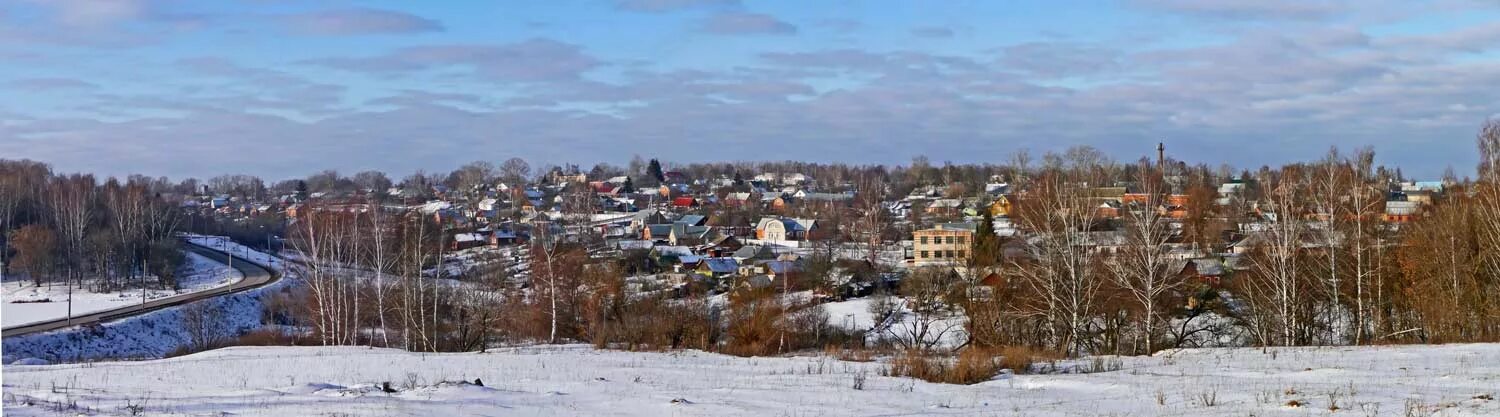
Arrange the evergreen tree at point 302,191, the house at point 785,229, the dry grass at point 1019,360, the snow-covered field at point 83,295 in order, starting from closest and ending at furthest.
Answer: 1. the dry grass at point 1019,360
2. the snow-covered field at point 83,295
3. the house at point 785,229
4. the evergreen tree at point 302,191

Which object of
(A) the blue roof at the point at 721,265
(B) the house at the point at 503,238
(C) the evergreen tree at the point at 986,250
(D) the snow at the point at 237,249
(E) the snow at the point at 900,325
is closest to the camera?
(E) the snow at the point at 900,325

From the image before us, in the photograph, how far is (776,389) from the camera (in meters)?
14.3

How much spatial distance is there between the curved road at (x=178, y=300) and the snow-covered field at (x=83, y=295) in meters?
1.01

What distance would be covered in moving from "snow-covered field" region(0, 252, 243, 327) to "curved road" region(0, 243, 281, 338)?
1006mm

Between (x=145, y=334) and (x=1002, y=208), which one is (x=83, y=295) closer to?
(x=145, y=334)

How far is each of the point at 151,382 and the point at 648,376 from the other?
7417 mm

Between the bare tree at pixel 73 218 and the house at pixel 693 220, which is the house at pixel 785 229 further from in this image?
the bare tree at pixel 73 218

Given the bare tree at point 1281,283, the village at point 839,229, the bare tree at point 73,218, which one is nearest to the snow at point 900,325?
the village at point 839,229

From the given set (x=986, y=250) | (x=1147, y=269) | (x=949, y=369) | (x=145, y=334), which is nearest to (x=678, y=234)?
(x=986, y=250)

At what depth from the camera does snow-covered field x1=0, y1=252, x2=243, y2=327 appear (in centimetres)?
4855

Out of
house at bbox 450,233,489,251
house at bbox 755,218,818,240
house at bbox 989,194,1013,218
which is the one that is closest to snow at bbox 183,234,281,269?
house at bbox 450,233,489,251

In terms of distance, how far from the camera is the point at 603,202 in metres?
135

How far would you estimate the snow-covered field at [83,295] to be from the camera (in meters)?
48.6

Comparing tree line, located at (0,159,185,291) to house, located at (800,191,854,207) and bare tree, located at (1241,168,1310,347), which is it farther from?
house, located at (800,191,854,207)
